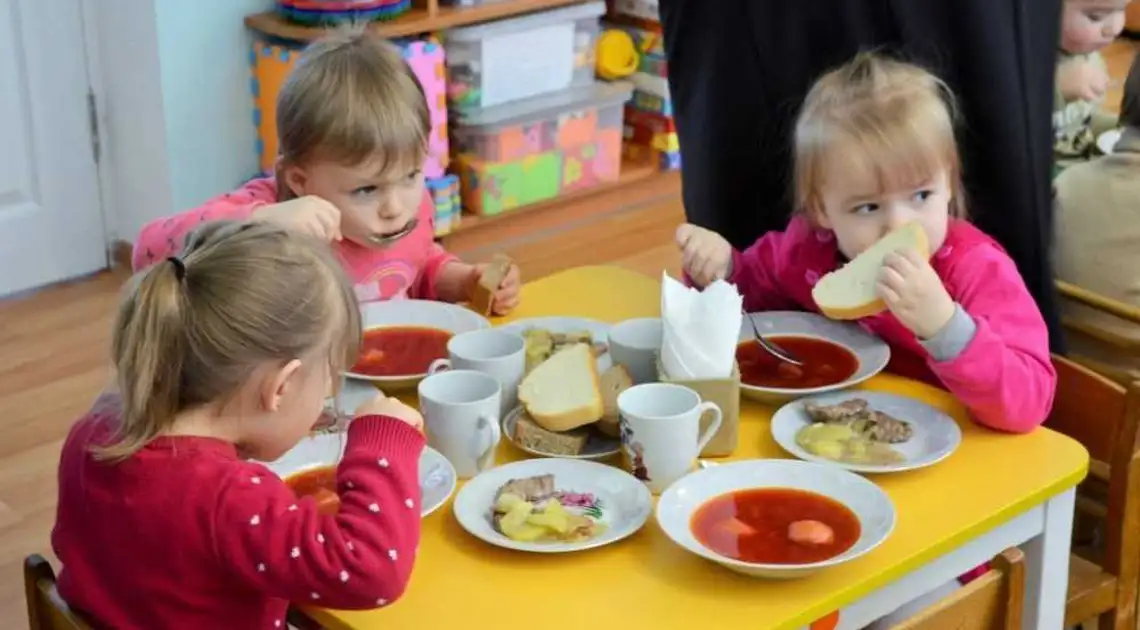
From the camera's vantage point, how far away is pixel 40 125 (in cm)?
358

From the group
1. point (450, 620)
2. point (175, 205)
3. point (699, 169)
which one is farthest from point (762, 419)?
point (175, 205)

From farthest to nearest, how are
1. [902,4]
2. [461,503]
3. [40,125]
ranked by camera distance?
1. [40,125]
2. [902,4]
3. [461,503]

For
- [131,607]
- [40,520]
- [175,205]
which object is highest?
[131,607]

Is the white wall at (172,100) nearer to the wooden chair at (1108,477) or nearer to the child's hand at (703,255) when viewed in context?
the child's hand at (703,255)

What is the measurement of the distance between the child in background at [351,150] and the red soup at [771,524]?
56cm

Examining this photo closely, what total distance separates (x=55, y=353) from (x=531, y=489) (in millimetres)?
2190

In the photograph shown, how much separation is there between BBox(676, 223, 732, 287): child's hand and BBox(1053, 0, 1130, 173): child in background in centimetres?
86

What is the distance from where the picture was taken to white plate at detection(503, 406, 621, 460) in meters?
1.52

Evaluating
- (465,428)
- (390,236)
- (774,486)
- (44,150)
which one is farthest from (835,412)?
(44,150)

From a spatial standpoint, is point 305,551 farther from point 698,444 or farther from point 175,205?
point 175,205

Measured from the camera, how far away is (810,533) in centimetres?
137

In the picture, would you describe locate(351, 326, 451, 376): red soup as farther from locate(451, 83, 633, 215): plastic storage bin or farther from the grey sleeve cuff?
locate(451, 83, 633, 215): plastic storage bin

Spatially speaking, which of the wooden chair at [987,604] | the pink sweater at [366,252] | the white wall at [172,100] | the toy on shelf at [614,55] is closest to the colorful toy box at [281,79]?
the white wall at [172,100]

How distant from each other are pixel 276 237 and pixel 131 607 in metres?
0.34
